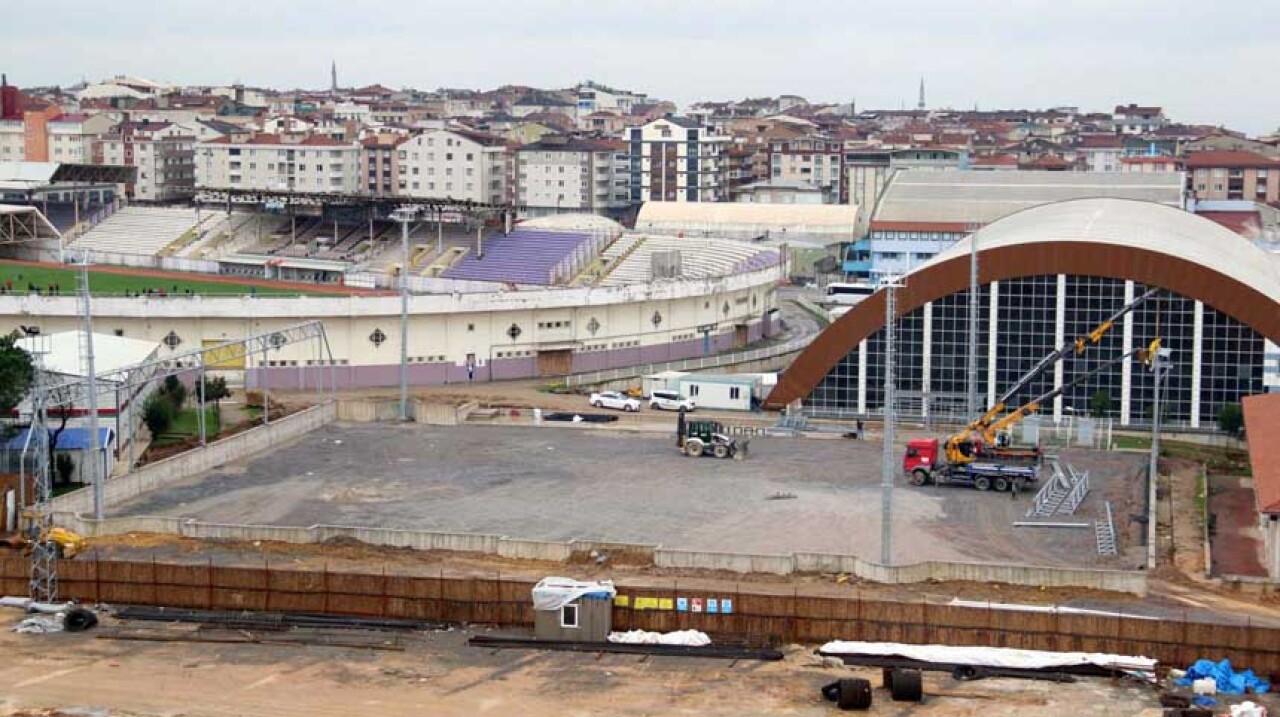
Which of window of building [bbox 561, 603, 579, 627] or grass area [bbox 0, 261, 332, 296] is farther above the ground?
grass area [bbox 0, 261, 332, 296]

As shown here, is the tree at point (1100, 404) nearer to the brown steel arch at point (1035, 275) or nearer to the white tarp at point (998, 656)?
the brown steel arch at point (1035, 275)

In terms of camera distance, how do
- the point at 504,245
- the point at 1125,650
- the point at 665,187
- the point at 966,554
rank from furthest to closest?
the point at 665,187 < the point at 504,245 < the point at 966,554 < the point at 1125,650

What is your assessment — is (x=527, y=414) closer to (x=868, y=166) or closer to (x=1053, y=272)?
(x=1053, y=272)

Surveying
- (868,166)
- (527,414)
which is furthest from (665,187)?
(527,414)

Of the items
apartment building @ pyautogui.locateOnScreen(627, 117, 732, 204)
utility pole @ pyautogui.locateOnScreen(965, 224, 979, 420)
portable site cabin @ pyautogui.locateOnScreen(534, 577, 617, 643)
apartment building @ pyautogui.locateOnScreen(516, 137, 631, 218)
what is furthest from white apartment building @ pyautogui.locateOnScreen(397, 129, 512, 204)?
portable site cabin @ pyautogui.locateOnScreen(534, 577, 617, 643)

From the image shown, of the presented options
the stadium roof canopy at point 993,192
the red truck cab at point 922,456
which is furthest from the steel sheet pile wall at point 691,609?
the stadium roof canopy at point 993,192

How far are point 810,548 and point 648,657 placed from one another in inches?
221

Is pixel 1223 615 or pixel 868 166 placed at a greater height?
pixel 868 166

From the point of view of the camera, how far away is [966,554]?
33438 mm

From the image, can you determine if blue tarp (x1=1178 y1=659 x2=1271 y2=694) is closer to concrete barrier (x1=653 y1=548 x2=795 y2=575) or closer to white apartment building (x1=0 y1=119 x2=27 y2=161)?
concrete barrier (x1=653 y1=548 x2=795 y2=575)

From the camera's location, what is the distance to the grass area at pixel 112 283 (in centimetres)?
6731

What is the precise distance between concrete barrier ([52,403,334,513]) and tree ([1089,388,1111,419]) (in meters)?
18.4

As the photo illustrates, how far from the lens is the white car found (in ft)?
167

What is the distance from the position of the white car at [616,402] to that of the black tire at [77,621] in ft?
70.5
